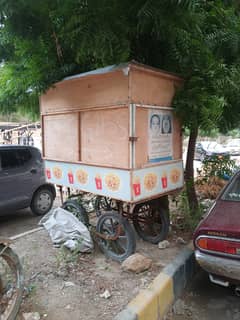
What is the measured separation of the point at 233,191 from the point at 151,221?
1.23 m

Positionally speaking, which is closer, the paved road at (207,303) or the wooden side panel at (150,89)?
the paved road at (207,303)

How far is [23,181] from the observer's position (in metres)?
5.28

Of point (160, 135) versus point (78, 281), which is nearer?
point (78, 281)

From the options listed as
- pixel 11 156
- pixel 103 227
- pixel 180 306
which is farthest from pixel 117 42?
pixel 11 156

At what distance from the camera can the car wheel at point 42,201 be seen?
218 inches

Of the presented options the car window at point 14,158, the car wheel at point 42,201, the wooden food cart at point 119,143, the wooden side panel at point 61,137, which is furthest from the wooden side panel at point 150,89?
the car wheel at point 42,201

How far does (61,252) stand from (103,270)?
603 mm

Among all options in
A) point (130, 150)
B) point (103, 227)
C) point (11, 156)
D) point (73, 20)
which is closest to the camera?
point (73, 20)

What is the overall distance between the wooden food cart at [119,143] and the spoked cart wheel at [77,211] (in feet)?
1.23

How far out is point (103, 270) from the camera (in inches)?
117

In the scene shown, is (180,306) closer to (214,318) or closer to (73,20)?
(214,318)

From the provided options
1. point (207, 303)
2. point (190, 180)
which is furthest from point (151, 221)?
point (207, 303)

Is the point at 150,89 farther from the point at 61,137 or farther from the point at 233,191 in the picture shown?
the point at 233,191

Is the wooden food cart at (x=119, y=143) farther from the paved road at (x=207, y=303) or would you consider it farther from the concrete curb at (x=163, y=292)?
the paved road at (x=207, y=303)
